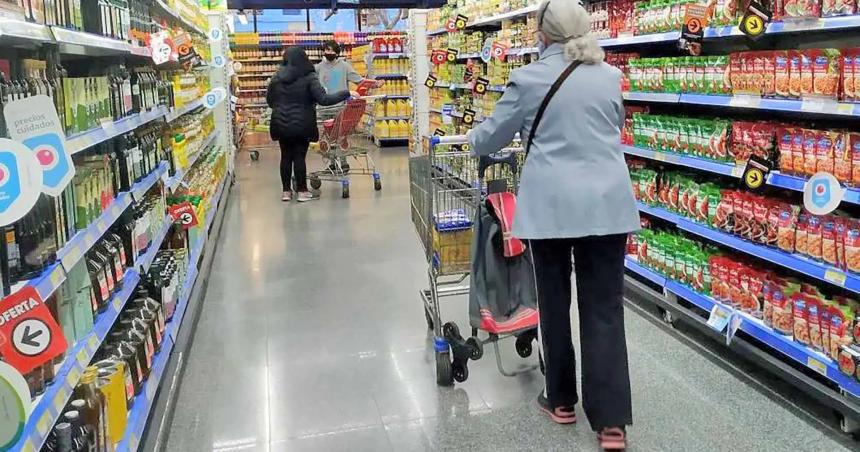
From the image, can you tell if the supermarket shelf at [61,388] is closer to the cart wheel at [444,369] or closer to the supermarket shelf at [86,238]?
the supermarket shelf at [86,238]

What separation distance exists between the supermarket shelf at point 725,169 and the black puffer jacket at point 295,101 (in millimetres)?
4685

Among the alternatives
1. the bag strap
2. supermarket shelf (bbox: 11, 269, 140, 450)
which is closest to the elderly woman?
the bag strap

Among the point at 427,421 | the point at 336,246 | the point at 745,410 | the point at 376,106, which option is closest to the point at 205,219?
the point at 336,246

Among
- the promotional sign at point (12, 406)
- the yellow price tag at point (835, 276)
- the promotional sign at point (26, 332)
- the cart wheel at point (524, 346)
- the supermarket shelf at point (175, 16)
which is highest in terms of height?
the supermarket shelf at point (175, 16)

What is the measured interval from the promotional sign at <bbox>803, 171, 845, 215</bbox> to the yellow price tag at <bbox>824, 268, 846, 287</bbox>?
25 cm

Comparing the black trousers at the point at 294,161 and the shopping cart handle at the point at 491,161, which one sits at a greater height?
the shopping cart handle at the point at 491,161

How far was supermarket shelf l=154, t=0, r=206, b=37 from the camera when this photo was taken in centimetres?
481

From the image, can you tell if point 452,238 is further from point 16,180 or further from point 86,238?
point 16,180

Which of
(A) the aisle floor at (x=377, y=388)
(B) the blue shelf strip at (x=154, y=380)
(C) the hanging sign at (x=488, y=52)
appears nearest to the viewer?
(B) the blue shelf strip at (x=154, y=380)

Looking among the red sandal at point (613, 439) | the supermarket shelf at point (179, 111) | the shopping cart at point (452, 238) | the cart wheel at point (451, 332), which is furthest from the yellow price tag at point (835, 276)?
the supermarket shelf at point (179, 111)

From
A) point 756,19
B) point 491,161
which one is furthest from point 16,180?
point 756,19

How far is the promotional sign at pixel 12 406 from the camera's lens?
61.6 inches

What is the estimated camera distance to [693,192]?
4207 mm

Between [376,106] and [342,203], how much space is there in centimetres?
666
